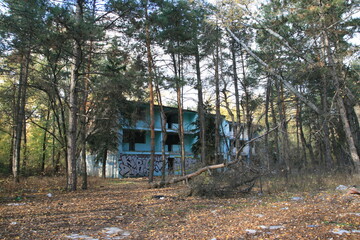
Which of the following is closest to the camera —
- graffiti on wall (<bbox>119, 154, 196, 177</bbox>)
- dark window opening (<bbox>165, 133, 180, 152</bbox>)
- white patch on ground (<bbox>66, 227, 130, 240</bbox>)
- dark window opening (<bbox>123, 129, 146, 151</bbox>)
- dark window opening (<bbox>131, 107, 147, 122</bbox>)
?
white patch on ground (<bbox>66, 227, 130, 240</bbox>)

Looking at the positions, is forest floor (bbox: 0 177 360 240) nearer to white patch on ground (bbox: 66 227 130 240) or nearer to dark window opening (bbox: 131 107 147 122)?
white patch on ground (bbox: 66 227 130 240)

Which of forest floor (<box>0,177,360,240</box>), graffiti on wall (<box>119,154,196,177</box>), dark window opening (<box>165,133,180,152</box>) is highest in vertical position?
dark window opening (<box>165,133,180,152</box>)

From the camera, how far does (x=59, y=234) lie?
4809 mm

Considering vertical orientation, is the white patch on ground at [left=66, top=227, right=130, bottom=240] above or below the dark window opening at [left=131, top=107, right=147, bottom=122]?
below

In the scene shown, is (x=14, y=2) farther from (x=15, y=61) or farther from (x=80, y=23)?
(x=15, y=61)

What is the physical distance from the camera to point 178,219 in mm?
6176

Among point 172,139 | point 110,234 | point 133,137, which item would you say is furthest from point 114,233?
point 172,139

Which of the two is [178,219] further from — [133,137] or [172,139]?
[172,139]

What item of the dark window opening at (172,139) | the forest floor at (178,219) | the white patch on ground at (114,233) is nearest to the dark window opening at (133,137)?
the dark window opening at (172,139)

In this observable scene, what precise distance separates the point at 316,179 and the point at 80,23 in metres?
11.0

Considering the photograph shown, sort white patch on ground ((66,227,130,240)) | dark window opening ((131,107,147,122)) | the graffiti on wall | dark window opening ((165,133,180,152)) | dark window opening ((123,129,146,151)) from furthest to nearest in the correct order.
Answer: dark window opening ((165,133,180,152)) < dark window opening ((123,129,146,151)) < the graffiti on wall < dark window opening ((131,107,147,122)) < white patch on ground ((66,227,130,240))

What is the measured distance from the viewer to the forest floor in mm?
4652

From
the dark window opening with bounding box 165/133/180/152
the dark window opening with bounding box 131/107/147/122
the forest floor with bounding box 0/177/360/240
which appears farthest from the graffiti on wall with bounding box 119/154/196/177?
the forest floor with bounding box 0/177/360/240

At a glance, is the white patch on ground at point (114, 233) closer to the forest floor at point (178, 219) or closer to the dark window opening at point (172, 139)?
the forest floor at point (178, 219)
